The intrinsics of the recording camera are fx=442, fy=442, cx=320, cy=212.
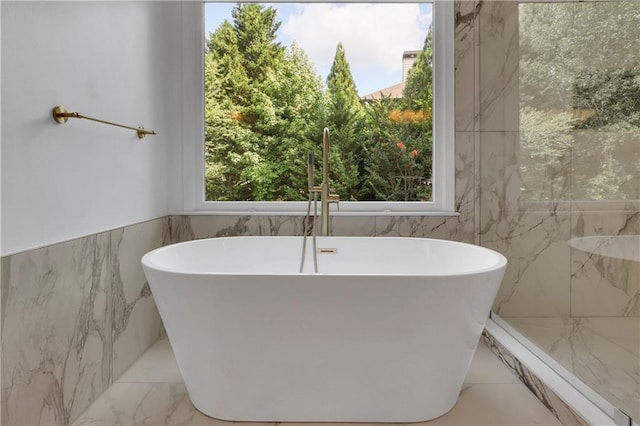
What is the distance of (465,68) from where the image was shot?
101 inches

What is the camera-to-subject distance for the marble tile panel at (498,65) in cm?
219

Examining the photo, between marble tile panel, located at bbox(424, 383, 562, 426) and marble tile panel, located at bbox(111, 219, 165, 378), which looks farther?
marble tile panel, located at bbox(111, 219, 165, 378)

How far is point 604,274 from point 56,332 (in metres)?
1.78

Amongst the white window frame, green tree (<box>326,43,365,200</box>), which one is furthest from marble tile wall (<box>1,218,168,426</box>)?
green tree (<box>326,43,365,200</box>)

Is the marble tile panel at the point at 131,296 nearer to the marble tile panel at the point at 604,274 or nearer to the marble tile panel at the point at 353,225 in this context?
the marble tile panel at the point at 353,225

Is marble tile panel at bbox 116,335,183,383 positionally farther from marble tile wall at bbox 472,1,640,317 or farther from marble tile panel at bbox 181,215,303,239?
marble tile wall at bbox 472,1,640,317

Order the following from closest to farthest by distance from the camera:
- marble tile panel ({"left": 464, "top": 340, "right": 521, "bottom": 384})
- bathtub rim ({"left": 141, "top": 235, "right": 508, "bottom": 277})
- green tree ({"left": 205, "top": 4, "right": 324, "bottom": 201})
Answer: bathtub rim ({"left": 141, "top": 235, "right": 508, "bottom": 277})
marble tile panel ({"left": 464, "top": 340, "right": 521, "bottom": 384})
green tree ({"left": 205, "top": 4, "right": 324, "bottom": 201})

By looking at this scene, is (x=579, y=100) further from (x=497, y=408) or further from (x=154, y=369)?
(x=154, y=369)

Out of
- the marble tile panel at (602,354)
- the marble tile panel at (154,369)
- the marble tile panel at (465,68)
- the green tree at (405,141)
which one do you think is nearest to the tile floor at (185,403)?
the marble tile panel at (154,369)

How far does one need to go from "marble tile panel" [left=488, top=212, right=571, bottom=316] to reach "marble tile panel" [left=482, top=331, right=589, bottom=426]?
8.1 inches

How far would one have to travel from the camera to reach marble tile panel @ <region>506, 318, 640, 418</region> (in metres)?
1.28

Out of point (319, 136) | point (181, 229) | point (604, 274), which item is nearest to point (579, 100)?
point (604, 274)

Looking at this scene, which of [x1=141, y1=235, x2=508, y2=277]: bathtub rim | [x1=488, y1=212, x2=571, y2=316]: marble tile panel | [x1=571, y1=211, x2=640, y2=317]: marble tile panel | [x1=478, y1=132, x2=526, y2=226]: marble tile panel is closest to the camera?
[x1=571, y1=211, x2=640, y2=317]: marble tile panel

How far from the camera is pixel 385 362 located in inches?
59.3
